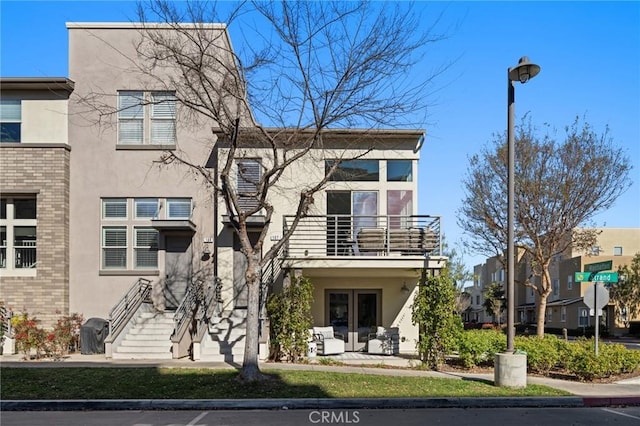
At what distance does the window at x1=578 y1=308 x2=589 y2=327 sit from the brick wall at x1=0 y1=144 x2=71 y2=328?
133ft

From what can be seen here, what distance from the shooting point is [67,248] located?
18156 millimetres

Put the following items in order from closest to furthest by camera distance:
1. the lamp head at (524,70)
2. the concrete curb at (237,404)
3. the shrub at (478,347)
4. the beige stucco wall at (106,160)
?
the concrete curb at (237,404) < the lamp head at (524,70) < the shrub at (478,347) < the beige stucco wall at (106,160)

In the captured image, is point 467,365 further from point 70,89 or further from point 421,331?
point 70,89

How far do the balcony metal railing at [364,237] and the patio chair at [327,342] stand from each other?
2.42 meters

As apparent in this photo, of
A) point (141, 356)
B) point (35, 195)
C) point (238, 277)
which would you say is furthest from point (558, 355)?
point (35, 195)

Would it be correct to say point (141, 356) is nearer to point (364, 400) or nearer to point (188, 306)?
point (188, 306)

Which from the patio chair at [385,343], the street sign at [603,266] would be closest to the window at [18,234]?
the patio chair at [385,343]

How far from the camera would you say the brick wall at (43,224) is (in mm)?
17703

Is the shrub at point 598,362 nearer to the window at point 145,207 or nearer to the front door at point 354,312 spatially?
the front door at point 354,312

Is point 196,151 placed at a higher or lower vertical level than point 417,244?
higher

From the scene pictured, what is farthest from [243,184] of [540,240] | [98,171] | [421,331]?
[540,240]

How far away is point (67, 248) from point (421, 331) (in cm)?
1223

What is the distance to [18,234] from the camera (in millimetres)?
18094

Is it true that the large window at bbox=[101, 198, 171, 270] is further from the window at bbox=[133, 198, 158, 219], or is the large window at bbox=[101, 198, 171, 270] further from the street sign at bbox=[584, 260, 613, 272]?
the street sign at bbox=[584, 260, 613, 272]
